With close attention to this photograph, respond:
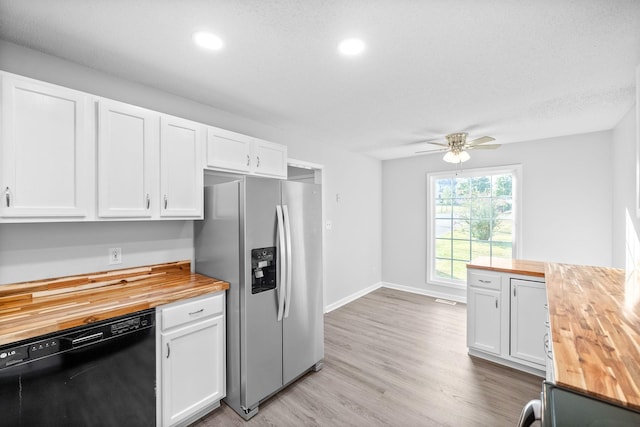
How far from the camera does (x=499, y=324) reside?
2658mm

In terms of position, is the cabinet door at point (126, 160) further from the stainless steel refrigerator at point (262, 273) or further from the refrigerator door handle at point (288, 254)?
the refrigerator door handle at point (288, 254)

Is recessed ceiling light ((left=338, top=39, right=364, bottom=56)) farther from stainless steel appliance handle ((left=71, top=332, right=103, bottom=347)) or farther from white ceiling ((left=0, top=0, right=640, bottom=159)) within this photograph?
stainless steel appliance handle ((left=71, top=332, right=103, bottom=347))

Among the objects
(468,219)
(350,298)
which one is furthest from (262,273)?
(468,219)

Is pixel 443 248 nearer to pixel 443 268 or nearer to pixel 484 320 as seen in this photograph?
pixel 443 268

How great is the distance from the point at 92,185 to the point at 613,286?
11.6 feet

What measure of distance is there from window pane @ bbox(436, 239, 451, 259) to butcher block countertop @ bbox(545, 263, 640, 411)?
2.66m

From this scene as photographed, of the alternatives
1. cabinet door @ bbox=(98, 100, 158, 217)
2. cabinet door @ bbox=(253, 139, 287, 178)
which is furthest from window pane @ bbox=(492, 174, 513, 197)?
cabinet door @ bbox=(98, 100, 158, 217)

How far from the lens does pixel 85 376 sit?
1431mm

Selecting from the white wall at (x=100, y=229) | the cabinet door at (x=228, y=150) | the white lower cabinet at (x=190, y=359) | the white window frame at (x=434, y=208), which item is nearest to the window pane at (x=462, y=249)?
the white window frame at (x=434, y=208)

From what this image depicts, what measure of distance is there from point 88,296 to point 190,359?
0.78 m

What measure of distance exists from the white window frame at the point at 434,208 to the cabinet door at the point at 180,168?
152 inches

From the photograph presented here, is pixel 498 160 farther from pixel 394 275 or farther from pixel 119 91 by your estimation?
pixel 119 91

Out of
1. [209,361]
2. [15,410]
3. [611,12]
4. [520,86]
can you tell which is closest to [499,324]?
[520,86]

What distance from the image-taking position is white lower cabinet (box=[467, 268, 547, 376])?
2.45 m
